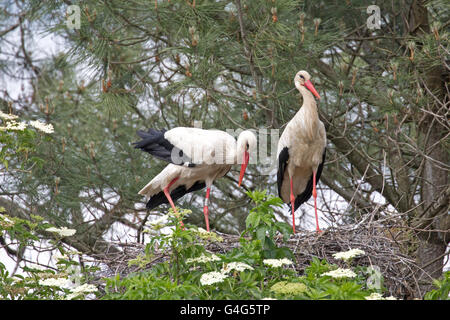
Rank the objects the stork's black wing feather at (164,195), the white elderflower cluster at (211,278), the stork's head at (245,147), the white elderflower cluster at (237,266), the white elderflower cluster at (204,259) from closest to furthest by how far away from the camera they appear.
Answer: the white elderflower cluster at (211,278) < the white elderflower cluster at (237,266) < the white elderflower cluster at (204,259) < the stork's head at (245,147) < the stork's black wing feather at (164,195)

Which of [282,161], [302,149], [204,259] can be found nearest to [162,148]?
[282,161]

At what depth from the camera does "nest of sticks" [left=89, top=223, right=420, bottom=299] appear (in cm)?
486

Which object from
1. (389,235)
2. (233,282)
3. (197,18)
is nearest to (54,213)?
(197,18)

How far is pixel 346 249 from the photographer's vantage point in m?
4.99

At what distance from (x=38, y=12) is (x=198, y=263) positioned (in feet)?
15.4

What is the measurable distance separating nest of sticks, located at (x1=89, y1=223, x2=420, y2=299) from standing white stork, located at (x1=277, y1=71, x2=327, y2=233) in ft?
0.83

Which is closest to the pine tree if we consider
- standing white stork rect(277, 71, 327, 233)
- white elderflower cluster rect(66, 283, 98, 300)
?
standing white stork rect(277, 71, 327, 233)

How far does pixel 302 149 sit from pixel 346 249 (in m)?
1.24

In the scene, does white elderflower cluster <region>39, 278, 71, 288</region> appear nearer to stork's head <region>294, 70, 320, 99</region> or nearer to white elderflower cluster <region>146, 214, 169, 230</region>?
white elderflower cluster <region>146, 214, 169, 230</region>

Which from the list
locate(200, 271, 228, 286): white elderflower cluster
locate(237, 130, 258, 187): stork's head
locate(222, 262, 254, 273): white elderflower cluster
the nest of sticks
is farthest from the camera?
locate(237, 130, 258, 187): stork's head

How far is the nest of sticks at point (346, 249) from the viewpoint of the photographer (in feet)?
15.9

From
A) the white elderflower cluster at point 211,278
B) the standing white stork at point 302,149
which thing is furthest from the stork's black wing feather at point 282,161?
the white elderflower cluster at point 211,278

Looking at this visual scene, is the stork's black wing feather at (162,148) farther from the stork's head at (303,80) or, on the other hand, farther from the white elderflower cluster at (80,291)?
the white elderflower cluster at (80,291)

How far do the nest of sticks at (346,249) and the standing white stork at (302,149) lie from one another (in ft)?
0.83
